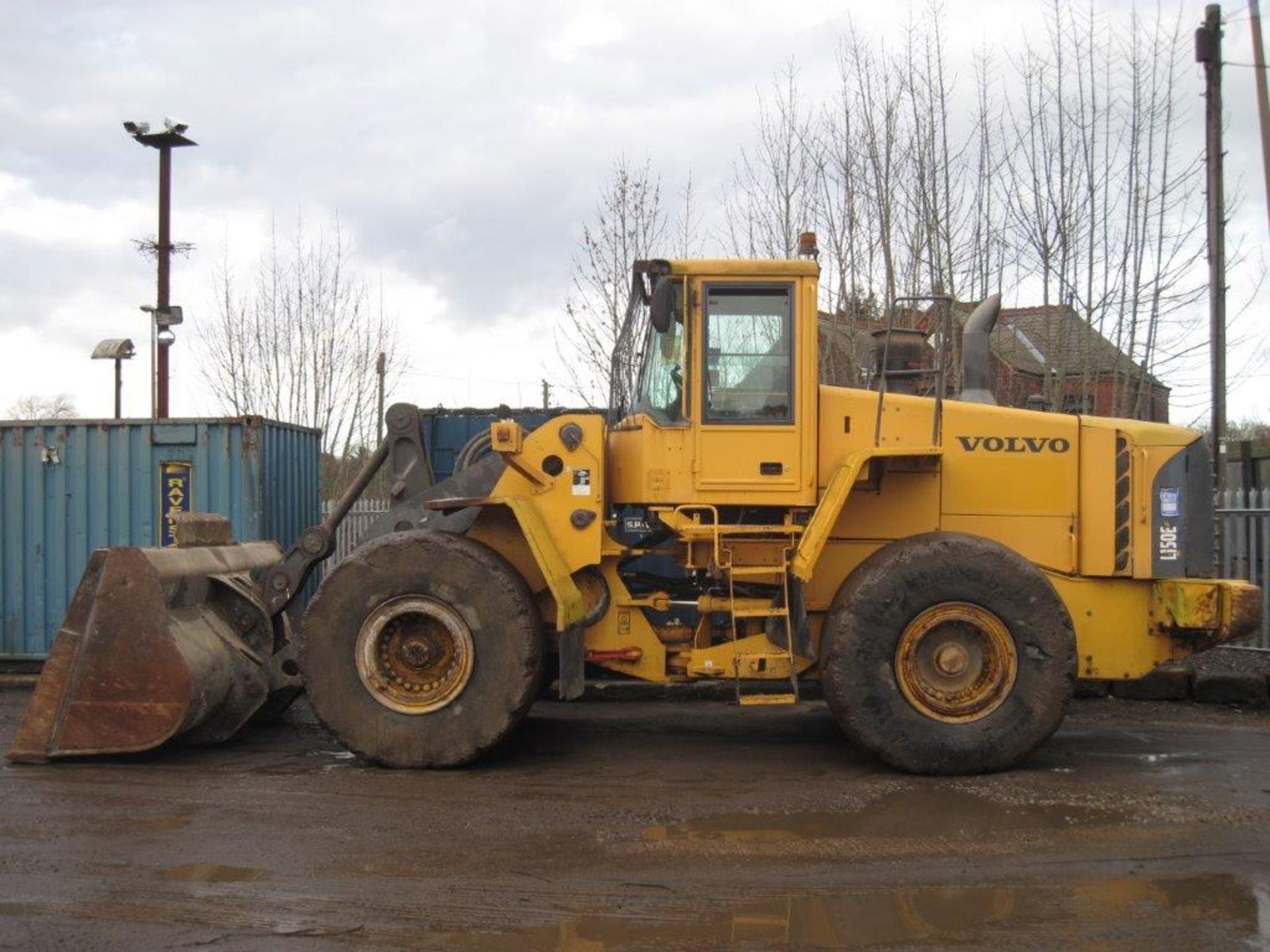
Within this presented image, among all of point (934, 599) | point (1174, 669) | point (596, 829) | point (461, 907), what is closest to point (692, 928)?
point (461, 907)

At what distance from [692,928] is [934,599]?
9.61 feet

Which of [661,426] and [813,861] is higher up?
[661,426]

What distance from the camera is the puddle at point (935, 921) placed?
445 centimetres

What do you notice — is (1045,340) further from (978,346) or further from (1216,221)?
(978,346)

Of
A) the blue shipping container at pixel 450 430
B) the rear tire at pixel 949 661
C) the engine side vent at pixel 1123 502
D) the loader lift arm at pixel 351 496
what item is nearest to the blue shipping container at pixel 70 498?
the blue shipping container at pixel 450 430

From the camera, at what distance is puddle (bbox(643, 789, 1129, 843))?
578cm

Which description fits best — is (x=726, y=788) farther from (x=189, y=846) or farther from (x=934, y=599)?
(x=189, y=846)

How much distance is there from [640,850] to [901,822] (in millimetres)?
1384

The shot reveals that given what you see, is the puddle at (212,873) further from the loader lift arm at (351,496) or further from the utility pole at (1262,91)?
the utility pole at (1262,91)

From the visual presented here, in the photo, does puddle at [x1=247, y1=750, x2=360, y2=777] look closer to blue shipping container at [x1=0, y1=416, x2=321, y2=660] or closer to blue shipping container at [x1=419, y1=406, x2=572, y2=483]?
blue shipping container at [x1=0, y1=416, x2=321, y2=660]

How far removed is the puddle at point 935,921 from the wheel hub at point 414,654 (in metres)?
2.54

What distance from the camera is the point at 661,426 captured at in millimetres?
7270

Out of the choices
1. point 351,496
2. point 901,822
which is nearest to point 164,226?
point 351,496

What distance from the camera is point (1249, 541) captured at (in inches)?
412
